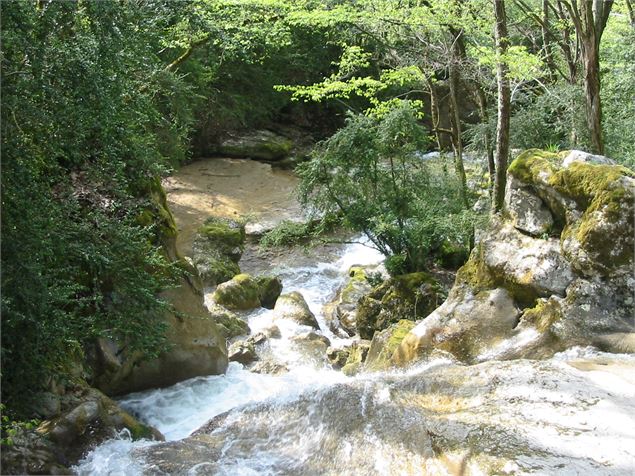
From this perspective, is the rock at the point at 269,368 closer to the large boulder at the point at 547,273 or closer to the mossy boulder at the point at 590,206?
the large boulder at the point at 547,273

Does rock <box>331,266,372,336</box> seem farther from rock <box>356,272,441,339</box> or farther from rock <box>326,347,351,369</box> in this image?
rock <box>326,347,351,369</box>

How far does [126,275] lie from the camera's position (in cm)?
683

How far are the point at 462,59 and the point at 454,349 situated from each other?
753 centimetres

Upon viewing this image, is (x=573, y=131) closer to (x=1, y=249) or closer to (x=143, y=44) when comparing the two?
(x=143, y=44)

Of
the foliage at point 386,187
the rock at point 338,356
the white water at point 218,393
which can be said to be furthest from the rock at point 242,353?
the foliage at point 386,187

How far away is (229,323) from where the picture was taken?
38.1 feet

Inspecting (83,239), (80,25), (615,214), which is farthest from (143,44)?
(615,214)

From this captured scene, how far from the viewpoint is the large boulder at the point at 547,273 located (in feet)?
23.3

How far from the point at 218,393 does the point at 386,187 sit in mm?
5109

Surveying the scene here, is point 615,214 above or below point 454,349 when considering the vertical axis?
above

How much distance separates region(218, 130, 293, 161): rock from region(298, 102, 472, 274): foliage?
10809 millimetres

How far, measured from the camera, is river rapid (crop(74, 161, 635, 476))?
4.80 metres

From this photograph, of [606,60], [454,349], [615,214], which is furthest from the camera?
[606,60]

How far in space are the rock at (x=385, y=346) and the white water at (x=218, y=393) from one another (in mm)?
484
